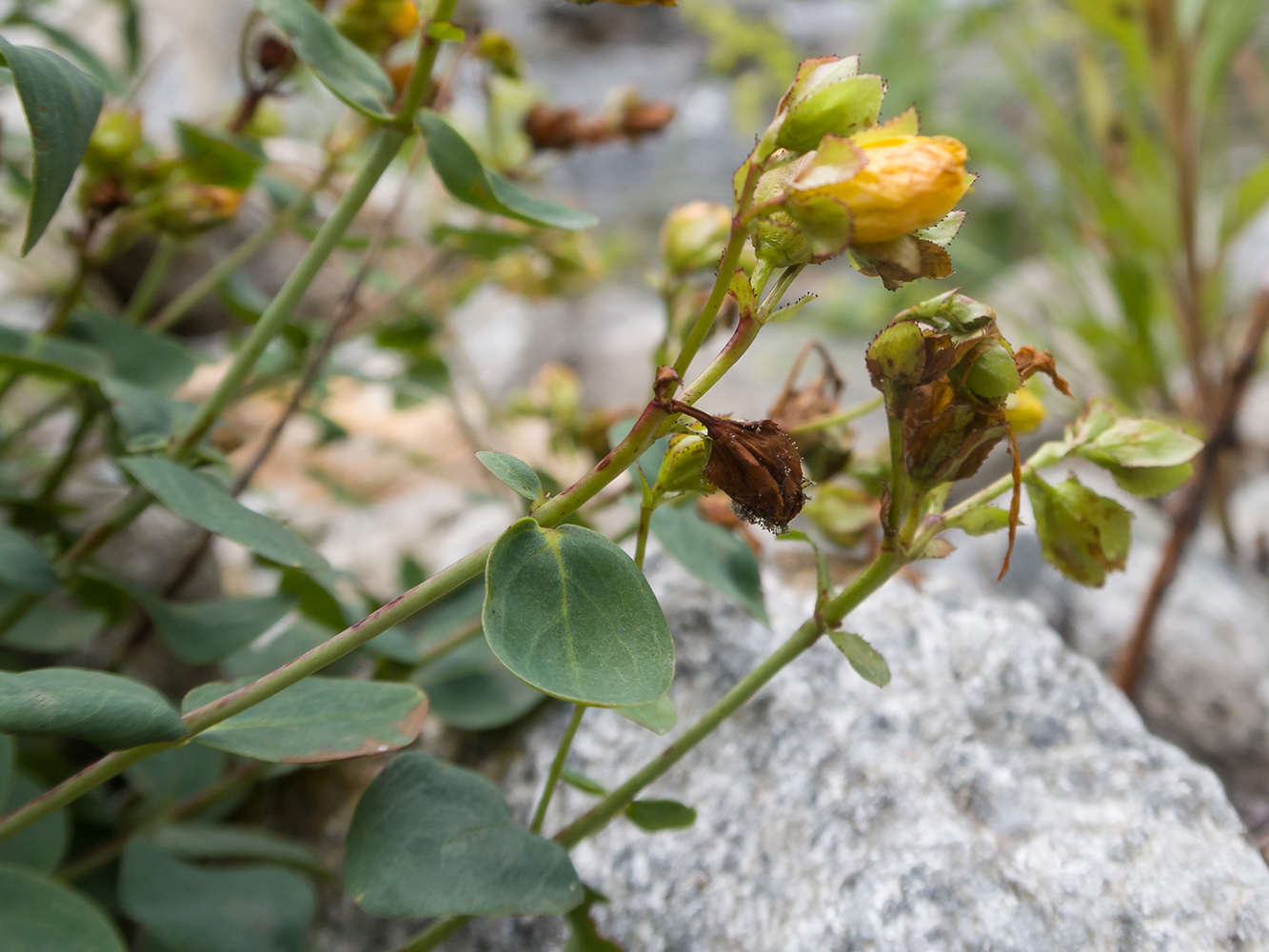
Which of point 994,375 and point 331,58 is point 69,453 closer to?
point 331,58

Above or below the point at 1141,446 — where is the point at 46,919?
below

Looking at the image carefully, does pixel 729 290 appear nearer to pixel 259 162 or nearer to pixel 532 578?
pixel 532 578

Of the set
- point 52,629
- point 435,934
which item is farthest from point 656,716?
point 52,629

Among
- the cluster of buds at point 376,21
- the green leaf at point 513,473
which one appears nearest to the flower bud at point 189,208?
the cluster of buds at point 376,21

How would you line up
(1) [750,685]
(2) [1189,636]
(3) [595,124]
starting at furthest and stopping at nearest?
(2) [1189,636] → (3) [595,124] → (1) [750,685]

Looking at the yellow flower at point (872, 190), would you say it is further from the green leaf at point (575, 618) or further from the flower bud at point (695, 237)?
the flower bud at point (695, 237)

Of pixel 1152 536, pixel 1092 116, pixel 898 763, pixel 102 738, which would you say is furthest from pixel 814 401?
pixel 1092 116

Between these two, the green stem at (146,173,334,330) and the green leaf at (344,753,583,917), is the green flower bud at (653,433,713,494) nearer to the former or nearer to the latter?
the green leaf at (344,753,583,917)
